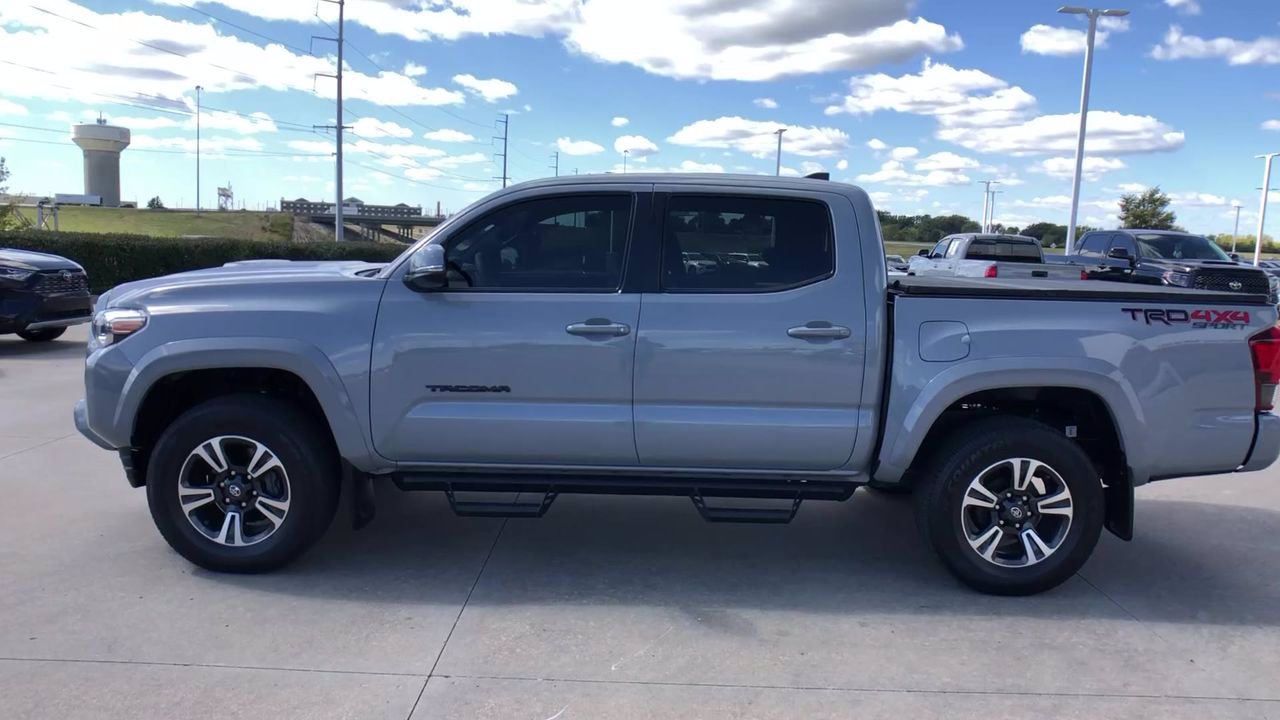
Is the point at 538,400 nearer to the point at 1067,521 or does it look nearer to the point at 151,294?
the point at 151,294

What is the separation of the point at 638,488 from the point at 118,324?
2633mm

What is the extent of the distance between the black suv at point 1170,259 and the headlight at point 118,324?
1406cm

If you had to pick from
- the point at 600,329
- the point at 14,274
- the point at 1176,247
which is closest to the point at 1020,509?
the point at 600,329

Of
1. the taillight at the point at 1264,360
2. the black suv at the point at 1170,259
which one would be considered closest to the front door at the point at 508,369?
the taillight at the point at 1264,360

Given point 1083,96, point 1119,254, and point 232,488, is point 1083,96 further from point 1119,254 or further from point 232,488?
point 232,488

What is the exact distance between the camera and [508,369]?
446 cm

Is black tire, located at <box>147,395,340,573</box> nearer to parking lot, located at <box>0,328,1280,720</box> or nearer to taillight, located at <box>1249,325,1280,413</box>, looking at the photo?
parking lot, located at <box>0,328,1280,720</box>

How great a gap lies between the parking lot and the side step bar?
393 millimetres

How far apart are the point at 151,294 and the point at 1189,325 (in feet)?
16.3

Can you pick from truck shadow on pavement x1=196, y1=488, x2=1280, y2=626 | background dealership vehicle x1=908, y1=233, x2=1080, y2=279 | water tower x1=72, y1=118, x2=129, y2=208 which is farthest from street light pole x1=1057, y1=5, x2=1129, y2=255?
water tower x1=72, y1=118, x2=129, y2=208

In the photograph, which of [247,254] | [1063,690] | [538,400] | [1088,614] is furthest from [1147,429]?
[247,254]

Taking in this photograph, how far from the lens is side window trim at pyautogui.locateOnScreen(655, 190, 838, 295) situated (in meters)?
4.52

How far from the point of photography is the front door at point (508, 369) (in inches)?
175

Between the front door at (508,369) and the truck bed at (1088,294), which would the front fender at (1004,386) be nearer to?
the truck bed at (1088,294)
